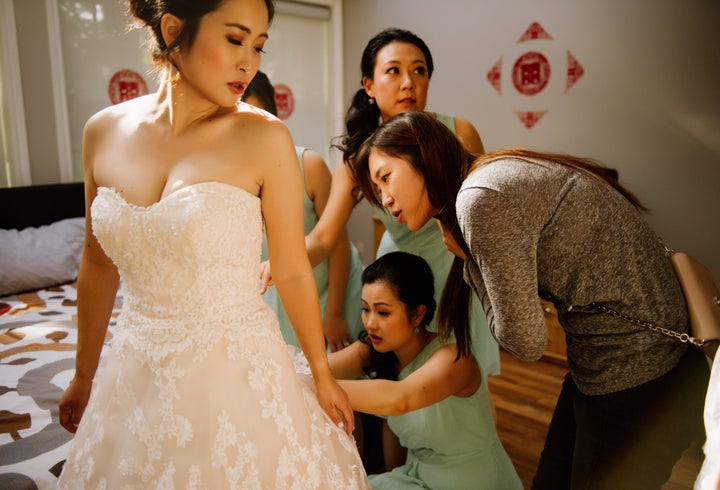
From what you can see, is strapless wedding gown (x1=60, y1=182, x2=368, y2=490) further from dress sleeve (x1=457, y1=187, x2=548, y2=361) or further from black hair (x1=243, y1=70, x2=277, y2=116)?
black hair (x1=243, y1=70, x2=277, y2=116)

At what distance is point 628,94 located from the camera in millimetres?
3232

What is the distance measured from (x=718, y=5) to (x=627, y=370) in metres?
2.52

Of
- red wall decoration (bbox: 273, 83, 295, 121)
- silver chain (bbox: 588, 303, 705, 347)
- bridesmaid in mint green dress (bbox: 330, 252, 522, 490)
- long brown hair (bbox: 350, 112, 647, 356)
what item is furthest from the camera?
red wall decoration (bbox: 273, 83, 295, 121)

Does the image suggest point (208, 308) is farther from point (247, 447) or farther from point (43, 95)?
point (43, 95)

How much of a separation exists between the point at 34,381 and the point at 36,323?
67cm

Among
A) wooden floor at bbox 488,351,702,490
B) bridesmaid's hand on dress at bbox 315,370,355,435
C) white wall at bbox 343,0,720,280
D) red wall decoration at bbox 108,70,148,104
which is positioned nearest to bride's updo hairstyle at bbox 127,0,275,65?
bridesmaid's hand on dress at bbox 315,370,355,435

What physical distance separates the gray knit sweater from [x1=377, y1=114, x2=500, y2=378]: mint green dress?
71 centimetres

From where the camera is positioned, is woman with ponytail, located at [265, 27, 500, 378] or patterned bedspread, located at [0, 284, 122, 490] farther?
woman with ponytail, located at [265, 27, 500, 378]

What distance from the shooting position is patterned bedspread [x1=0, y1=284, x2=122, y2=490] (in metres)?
1.41

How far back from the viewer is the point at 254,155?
1063 millimetres

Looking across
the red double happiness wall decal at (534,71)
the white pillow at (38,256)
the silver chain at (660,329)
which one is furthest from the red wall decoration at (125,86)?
the silver chain at (660,329)

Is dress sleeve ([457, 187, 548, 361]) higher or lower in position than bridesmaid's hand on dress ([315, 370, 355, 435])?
higher

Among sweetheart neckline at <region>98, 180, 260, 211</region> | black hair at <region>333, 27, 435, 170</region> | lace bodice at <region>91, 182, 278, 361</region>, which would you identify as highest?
black hair at <region>333, 27, 435, 170</region>

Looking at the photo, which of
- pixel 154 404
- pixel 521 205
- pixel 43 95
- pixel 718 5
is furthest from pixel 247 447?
pixel 43 95
